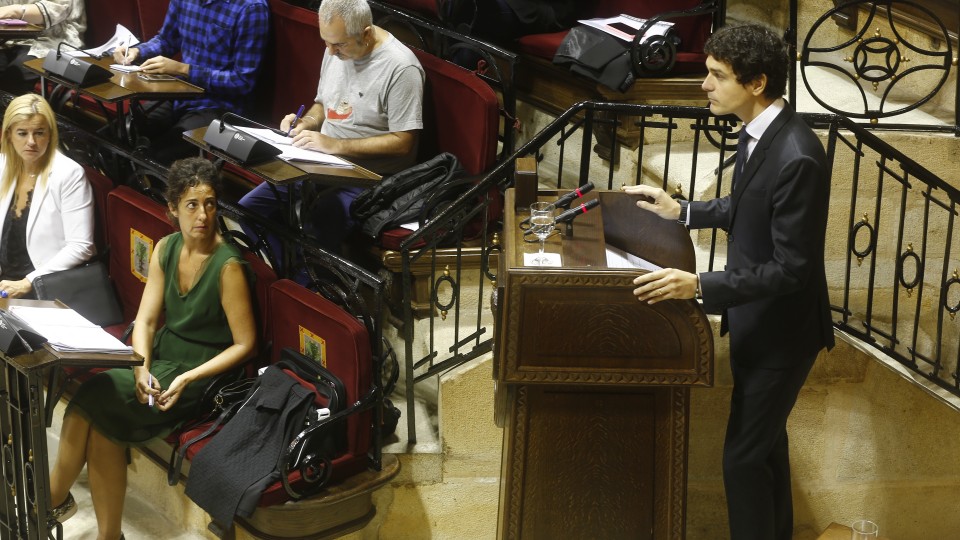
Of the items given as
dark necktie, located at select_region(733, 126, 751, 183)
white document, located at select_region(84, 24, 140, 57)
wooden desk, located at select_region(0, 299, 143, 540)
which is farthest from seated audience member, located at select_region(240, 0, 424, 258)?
dark necktie, located at select_region(733, 126, 751, 183)

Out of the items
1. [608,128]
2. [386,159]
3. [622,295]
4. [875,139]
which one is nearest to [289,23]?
[386,159]

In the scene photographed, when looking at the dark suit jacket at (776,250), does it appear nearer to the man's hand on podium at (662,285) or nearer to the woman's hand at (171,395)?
the man's hand on podium at (662,285)

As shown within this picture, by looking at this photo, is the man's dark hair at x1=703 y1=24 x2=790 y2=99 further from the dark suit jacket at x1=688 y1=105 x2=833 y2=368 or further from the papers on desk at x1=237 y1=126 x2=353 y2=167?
the papers on desk at x1=237 y1=126 x2=353 y2=167

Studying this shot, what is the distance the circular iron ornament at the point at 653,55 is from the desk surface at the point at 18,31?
273 cm

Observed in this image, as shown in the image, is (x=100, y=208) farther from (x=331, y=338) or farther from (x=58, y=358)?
(x=58, y=358)

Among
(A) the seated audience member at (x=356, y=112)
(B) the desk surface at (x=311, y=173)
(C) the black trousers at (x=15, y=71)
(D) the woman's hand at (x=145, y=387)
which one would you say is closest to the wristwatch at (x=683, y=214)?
(B) the desk surface at (x=311, y=173)

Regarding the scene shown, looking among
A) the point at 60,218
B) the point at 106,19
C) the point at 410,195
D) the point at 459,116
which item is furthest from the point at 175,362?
the point at 106,19

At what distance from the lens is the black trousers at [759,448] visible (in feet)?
11.4

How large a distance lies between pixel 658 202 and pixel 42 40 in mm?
4103

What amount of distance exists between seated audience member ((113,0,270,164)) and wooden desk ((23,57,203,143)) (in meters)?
0.15

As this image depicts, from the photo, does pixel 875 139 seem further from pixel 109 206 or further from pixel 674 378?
pixel 109 206

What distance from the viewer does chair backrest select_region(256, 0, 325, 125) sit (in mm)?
5539

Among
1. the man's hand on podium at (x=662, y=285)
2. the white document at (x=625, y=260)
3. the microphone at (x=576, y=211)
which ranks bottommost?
the white document at (x=625, y=260)

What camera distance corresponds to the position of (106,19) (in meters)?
6.63
